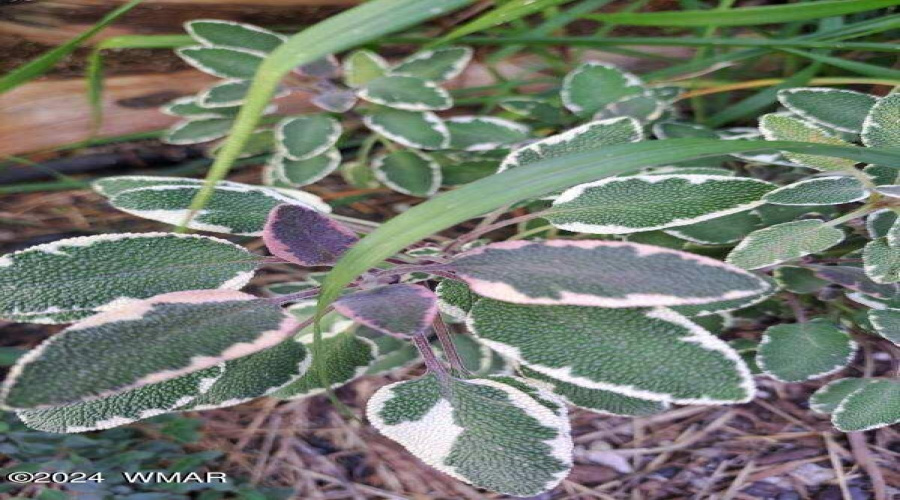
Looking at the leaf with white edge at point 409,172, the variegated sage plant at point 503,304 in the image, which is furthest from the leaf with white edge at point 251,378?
the leaf with white edge at point 409,172

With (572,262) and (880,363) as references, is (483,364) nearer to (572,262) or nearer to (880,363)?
(572,262)

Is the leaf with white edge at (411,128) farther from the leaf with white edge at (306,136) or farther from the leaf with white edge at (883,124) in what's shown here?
the leaf with white edge at (883,124)

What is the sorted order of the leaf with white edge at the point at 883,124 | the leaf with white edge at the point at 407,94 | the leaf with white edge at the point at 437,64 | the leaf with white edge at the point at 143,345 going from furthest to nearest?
the leaf with white edge at the point at 437,64 → the leaf with white edge at the point at 407,94 → the leaf with white edge at the point at 883,124 → the leaf with white edge at the point at 143,345

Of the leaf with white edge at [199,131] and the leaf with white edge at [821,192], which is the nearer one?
the leaf with white edge at [821,192]

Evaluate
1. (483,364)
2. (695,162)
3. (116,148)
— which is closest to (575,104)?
(695,162)

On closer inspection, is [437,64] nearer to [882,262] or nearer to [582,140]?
[582,140]

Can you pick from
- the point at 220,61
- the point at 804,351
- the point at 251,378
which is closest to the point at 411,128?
the point at 220,61
